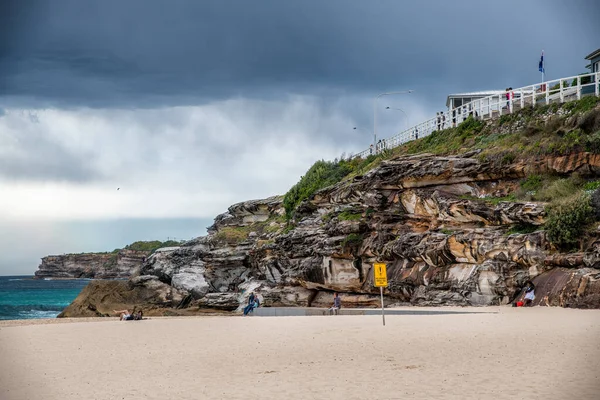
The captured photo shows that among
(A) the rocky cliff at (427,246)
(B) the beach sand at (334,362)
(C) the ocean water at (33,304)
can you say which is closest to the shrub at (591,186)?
(A) the rocky cliff at (427,246)

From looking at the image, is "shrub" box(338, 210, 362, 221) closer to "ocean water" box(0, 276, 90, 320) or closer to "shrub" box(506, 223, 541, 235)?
"shrub" box(506, 223, 541, 235)

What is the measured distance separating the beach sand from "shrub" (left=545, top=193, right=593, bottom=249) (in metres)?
5.19

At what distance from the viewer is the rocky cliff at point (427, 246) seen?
32.3 m

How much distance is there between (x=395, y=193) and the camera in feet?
146

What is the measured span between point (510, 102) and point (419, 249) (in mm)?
12360

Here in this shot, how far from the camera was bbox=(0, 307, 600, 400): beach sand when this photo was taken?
1386 centimetres

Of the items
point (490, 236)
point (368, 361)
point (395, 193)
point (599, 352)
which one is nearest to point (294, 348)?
point (368, 361)

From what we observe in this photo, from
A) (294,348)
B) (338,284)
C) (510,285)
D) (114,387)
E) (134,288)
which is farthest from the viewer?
(134,288)

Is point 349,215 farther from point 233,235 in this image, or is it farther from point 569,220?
point 233,235

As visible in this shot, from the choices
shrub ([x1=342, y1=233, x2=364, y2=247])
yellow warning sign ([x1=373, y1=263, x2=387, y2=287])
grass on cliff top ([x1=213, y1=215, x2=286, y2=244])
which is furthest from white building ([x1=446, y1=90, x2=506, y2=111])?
yellow warning sign ([x1=373, y1=263, x2=387, y2=287])

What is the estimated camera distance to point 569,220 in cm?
3061

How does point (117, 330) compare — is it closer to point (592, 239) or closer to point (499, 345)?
point (499, 345)

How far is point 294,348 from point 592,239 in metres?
16.4

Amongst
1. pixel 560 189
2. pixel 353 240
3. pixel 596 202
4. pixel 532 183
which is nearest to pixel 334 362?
pixel 596 202
